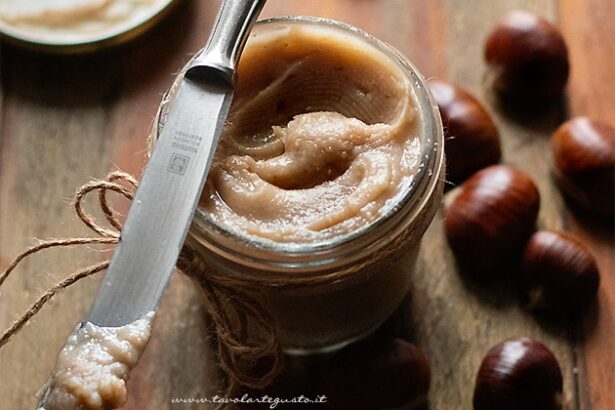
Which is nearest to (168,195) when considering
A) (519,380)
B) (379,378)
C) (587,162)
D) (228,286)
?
(228,286)

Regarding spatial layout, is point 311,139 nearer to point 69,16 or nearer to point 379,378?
point 379,378

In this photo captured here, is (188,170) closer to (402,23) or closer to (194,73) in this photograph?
(194,73)

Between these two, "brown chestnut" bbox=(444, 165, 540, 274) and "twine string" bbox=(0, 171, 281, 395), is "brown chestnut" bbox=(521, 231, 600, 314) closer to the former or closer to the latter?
"brown chestnut" bbox=(444, 165, 540, 274)

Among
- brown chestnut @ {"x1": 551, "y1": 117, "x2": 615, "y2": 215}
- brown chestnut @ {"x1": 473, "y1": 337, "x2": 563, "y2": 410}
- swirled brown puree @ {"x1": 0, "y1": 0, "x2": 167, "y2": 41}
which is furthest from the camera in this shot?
swirled brown puree @ {"x1": 0, "y1": 0, "x2": 167, "y2": 41}

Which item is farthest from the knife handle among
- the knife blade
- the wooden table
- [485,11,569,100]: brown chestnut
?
[485,11,569,100]: brown chestnut

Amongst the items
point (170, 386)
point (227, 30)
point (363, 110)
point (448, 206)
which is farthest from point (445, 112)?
point (170, 386)

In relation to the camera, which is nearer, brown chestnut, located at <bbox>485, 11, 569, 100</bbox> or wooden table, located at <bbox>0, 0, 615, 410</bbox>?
wooden table, located at <bbox>0, 0, 615, 410</bbox>
